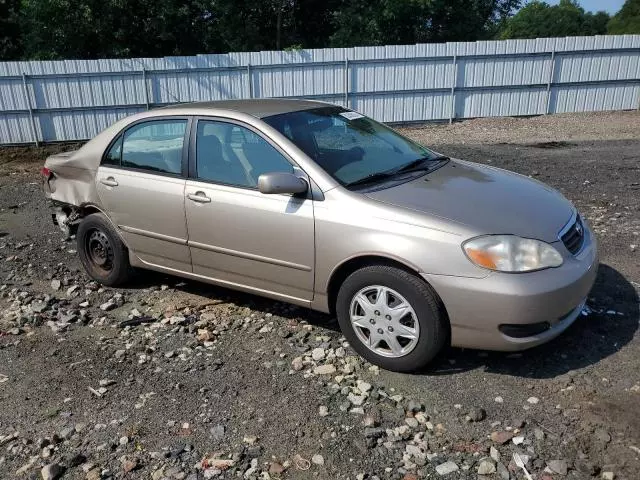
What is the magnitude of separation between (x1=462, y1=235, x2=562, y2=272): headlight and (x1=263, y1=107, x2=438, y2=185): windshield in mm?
975

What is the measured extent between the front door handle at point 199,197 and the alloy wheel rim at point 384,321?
4.47 ft

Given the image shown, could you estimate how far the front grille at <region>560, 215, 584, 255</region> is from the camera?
138 inches

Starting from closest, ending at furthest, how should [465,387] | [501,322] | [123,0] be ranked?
[501,322] < [465,387] < [123,0]

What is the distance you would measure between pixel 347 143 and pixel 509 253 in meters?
1.56

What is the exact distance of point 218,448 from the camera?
3.01 metres

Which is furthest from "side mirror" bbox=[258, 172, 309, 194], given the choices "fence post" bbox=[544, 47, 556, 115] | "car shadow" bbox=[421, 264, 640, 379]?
"fence post" bbox=[544, 47, 556, 115]

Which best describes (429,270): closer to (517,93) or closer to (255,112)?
(255,112)

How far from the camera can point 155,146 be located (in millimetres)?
4629

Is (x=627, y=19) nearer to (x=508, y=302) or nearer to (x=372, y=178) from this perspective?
(x=372, y=178)

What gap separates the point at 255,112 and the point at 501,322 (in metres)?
2.33

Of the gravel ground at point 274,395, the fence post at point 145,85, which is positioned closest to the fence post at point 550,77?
the fence post at point 145,85

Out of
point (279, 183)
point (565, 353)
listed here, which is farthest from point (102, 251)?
point (565, 353)

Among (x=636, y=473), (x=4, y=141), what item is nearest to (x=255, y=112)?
(x=636, y=473)

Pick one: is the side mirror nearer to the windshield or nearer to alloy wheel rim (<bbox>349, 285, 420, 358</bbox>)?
the windshield
